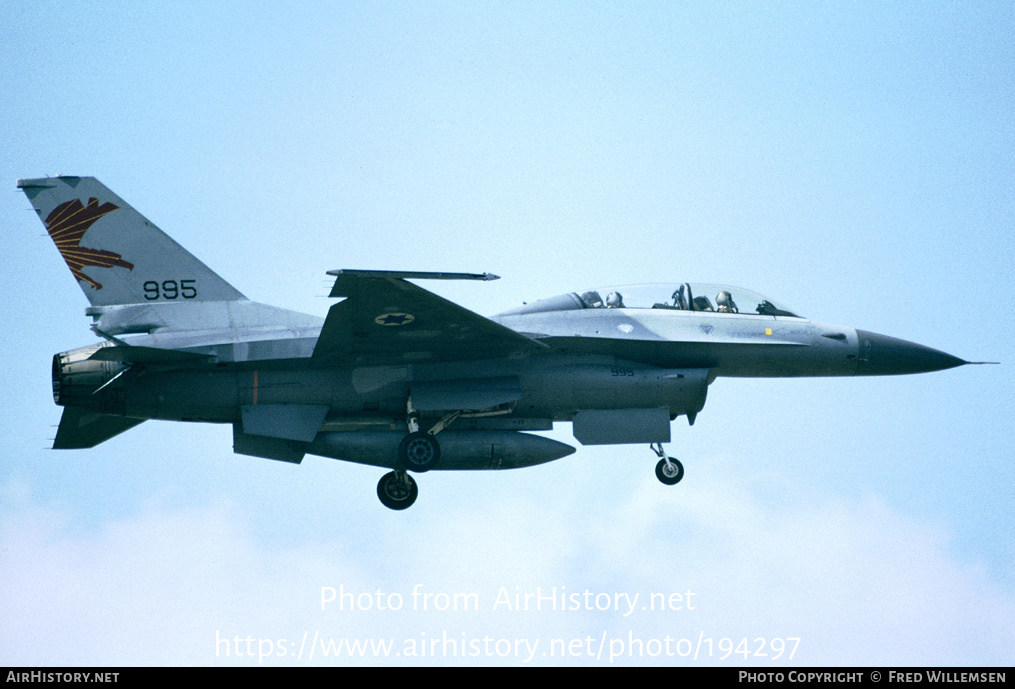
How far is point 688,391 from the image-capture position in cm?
1898

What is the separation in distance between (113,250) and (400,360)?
4992mm

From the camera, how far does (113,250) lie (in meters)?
19.7

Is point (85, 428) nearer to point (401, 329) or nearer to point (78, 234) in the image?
point (78, 234)

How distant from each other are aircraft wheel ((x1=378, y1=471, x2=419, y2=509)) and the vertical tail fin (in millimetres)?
3672

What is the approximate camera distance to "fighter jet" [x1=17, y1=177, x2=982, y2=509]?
1822 cm

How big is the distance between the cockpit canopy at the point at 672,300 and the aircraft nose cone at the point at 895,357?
1226 mm

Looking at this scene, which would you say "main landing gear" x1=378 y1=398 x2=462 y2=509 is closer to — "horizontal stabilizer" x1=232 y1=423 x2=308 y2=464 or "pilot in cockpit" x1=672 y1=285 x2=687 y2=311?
"horizontal stabilizer" x1=232 y1=423 x2=308 y2=464

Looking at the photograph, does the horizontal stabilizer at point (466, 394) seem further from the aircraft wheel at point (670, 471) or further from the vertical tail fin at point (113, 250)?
the vertical tail fin at point (113, 250)

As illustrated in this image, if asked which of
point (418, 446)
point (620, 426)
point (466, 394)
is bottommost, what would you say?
point (418, 446)

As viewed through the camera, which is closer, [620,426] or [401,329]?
[401,329]

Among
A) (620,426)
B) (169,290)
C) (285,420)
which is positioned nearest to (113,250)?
(169,290)
